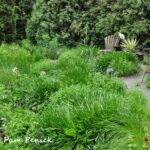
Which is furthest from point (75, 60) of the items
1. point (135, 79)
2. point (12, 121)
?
point (12, 121)

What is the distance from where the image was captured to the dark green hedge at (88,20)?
1330 centimetres

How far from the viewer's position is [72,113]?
6285mm

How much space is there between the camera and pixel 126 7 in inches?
536

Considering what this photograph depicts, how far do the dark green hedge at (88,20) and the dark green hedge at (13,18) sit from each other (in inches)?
38.0

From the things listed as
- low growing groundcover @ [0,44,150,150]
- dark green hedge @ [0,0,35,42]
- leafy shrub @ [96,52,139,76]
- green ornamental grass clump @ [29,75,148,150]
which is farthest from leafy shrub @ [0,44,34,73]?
dark green hedge @ [0,0,35,42]

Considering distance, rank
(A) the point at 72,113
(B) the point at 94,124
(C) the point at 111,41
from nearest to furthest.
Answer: (B) the point at 94,124, (A) the point at 72,113, (C) the point at 111,41

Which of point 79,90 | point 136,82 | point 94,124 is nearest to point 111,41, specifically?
point 136,82

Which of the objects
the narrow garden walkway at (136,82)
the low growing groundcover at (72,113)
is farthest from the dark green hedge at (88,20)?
the low growing groundcover at (72,113)

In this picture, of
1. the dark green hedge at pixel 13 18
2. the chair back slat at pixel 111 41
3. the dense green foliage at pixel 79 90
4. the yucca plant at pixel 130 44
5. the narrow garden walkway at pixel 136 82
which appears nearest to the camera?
the dense green foliage at pixel 79 90

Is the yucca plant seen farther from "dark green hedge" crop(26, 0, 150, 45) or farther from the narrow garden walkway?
the narrow garden walkway

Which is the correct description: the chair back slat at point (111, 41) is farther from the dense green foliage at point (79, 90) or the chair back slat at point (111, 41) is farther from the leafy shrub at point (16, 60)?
the leafy shrub at point (16, 60)

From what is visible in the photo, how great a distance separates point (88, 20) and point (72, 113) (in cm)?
875

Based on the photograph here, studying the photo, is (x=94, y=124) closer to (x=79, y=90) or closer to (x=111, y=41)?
(x=79, y=90)

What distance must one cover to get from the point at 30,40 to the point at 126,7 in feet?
14.3
